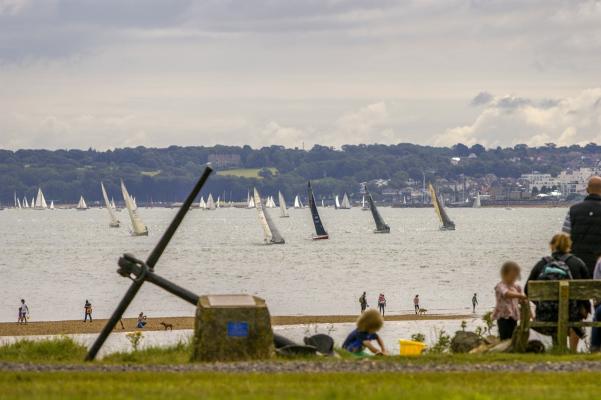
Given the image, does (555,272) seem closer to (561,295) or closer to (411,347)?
(561,295)

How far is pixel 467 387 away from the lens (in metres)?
13.3

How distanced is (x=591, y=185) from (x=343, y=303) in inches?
2287

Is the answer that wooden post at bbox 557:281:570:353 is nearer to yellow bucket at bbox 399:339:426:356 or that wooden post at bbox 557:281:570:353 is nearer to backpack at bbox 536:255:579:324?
backpack at bbox 536:255:579:324

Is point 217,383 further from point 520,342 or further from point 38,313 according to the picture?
point 38,313

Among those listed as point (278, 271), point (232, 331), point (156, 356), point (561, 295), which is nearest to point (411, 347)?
point (561, 295)

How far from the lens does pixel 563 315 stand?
1688 centimetres

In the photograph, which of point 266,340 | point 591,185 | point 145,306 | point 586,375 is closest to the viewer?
point 586,375

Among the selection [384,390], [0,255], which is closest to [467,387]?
[384,390]

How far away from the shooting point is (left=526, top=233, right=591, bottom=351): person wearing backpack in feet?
55.9

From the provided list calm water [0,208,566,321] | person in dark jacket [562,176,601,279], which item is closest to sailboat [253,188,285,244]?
calm water [0,208,566,321]

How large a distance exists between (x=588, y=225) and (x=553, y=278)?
1.10 metres

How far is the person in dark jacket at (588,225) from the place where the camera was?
18.0 metres

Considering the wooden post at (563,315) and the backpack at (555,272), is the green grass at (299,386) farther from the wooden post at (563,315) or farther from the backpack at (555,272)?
the backpack at (555,272)

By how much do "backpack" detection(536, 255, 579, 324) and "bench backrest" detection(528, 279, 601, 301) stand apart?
0.17 meters
